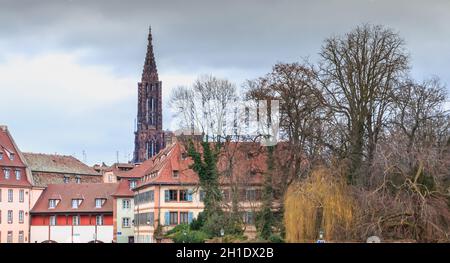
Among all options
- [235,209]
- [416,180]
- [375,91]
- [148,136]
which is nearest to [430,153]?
[416,180]

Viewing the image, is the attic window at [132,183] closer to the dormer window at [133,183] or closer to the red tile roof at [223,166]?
the dormer window at [133,183]

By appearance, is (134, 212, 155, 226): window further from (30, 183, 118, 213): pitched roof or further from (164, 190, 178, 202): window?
(30, 183, 118, 213): pitched roof

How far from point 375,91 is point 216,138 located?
4.24 metres

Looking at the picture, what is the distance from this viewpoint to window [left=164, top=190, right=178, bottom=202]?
25.2m

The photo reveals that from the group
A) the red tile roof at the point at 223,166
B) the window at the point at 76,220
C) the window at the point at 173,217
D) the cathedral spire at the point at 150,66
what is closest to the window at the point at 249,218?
the red tile roof at the point at 223,166

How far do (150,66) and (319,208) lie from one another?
10685mm

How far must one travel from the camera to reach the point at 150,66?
139 inches

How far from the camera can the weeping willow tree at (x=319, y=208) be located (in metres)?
13.1

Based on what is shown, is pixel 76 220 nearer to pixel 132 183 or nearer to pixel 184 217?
pixel 132 183

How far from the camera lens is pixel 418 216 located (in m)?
11.9

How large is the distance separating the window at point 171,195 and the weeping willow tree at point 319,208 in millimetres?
10892

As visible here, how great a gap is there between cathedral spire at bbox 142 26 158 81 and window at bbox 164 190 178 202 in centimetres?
2138

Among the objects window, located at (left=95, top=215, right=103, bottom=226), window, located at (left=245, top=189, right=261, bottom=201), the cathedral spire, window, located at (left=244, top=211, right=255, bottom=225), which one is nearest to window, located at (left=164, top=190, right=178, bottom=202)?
window, located at (left=95, top=215, right=103, bottom=226)
